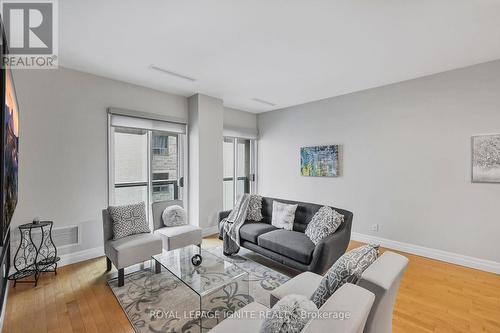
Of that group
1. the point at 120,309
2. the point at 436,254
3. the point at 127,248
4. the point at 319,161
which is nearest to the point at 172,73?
the point at 127,248

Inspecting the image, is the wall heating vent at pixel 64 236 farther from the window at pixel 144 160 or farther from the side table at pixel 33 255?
the window at pixel 144 160

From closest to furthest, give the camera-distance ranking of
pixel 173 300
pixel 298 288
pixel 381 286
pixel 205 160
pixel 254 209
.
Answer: pixel 381 286
pixel 298 288
pixel 173 300
pixel 254 209
pixel 205 160

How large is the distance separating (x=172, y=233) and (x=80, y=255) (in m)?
1.36

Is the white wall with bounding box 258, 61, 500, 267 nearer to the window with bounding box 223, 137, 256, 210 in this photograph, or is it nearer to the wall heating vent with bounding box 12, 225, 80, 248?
the window with bounding box 223, 137, 256, 210

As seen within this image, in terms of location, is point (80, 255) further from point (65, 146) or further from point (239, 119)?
point (239, 119)

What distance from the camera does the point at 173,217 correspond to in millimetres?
3482

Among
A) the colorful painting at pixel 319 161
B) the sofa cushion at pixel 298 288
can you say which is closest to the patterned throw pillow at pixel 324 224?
the sofa cushion at pixel 298 288

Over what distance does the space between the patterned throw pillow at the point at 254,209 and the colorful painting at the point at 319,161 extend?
152cm

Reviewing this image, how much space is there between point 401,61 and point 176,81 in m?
3.30

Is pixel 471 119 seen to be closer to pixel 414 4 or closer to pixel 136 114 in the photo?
pixel 414 4

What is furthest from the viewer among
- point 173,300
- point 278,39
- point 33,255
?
point 33,255

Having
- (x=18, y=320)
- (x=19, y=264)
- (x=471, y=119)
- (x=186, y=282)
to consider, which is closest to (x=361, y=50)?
(x=471, y=119)

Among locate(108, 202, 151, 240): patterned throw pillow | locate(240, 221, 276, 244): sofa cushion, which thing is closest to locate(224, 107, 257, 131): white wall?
locate(240, 221, 276, 244): sofa cushion

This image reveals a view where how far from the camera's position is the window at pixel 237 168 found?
5.38m
